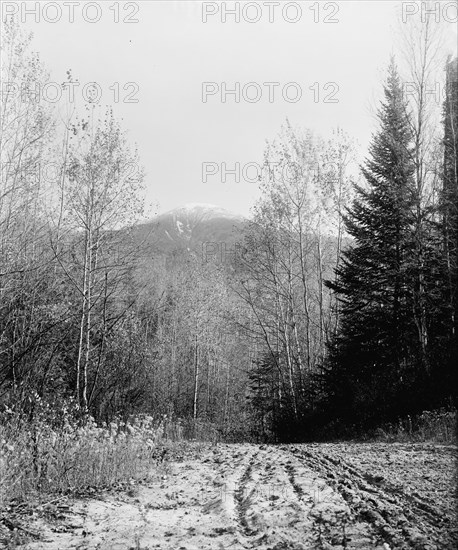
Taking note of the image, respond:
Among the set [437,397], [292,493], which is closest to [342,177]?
[437,397]

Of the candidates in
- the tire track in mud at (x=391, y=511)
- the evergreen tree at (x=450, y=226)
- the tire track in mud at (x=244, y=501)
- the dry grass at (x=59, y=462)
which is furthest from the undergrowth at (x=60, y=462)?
the evergreen tree at (x=450, y=226)

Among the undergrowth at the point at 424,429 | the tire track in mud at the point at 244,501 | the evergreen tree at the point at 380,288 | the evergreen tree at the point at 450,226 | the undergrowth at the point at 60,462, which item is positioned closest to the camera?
the tire track in mud at the point at 244,501

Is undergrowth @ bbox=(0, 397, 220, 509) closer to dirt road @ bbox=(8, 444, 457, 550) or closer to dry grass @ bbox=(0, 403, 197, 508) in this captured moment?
dry grass @ bbox=(0, 403, 197, 508)

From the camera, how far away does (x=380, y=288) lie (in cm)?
1599

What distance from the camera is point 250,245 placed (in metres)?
19.6

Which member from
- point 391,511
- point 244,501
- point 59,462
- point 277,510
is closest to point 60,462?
point 59,462

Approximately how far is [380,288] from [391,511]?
1232cm

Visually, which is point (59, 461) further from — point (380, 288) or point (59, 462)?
point (380, 288)

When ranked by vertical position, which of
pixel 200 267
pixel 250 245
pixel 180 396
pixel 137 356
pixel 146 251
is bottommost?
pixel 180 396

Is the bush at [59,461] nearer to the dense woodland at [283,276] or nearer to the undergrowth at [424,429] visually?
the dense woodland at [283,276]

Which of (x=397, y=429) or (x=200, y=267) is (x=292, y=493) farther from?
(x=200, y=267)

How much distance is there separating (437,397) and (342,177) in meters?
11.4

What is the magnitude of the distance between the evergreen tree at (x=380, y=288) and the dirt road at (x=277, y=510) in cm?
866

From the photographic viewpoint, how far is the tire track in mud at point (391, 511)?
3.64m
